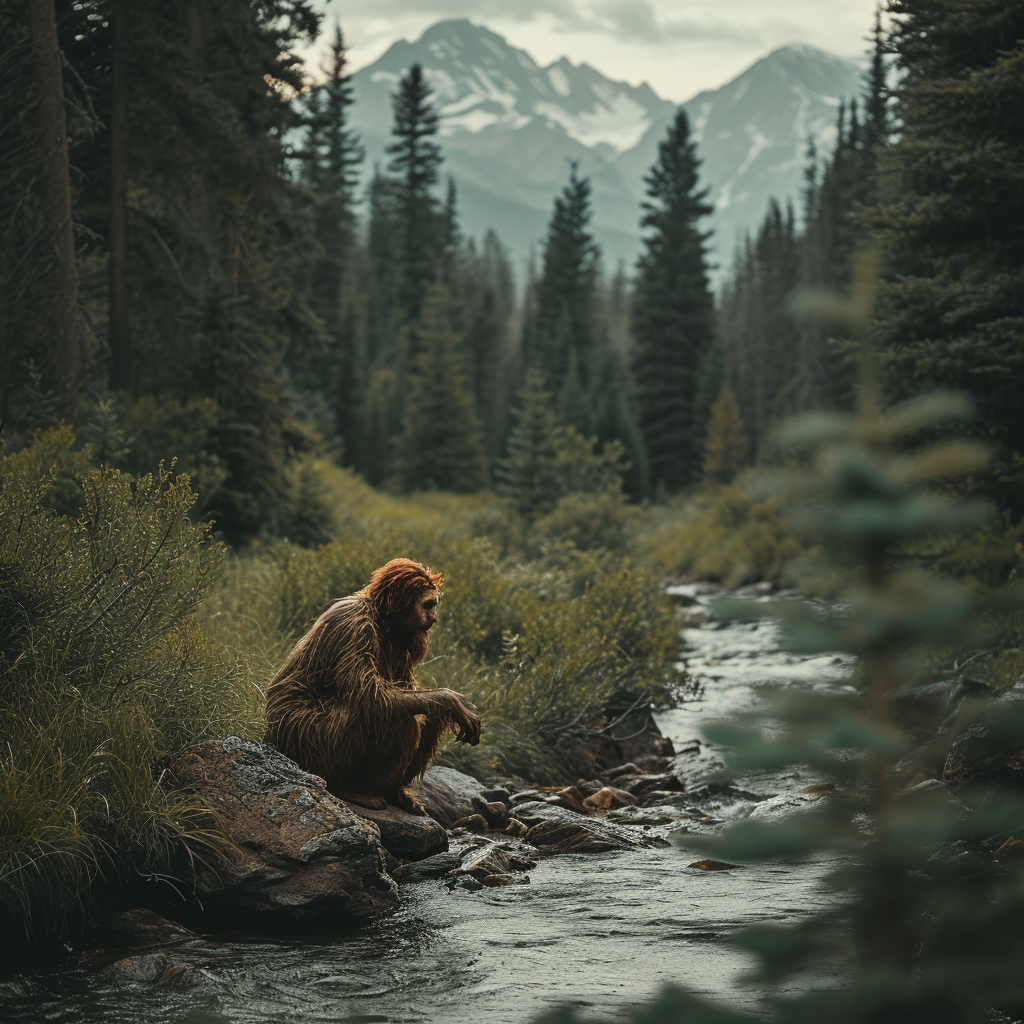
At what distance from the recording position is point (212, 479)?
49.5 feet

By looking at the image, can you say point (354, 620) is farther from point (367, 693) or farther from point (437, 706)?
point (437, 706)

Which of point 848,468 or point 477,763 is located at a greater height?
point 848,468

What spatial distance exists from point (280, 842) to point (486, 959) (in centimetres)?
124

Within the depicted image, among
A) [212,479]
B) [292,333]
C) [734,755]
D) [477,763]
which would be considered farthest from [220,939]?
[292,333]

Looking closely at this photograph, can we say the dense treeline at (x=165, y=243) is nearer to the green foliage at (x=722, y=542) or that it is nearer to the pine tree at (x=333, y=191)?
the green foliage at (x=722, y=542)

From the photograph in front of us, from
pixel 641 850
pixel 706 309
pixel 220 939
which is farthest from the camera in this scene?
pixel 706 309

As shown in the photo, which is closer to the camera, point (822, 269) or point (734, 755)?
point (734, 755)

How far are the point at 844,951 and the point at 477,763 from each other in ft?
26.9

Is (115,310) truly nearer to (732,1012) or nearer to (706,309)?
(732,1012)

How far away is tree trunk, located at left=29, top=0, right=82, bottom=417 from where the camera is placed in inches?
563

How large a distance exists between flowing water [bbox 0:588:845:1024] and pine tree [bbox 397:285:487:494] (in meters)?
38.4

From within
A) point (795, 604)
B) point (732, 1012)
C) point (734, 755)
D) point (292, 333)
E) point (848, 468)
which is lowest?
point (732, 1012)

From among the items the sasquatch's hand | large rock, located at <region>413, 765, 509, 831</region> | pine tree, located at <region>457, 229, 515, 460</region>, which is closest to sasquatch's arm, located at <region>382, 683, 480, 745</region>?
the sasquatch's hand

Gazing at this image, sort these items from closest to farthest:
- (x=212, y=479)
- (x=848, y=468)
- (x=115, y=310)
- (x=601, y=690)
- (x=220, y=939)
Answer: (x=848, y=468) < (x=220, y=939) < (x=601, y=690) < (x=212, y=479) < (x=115, y=310)
